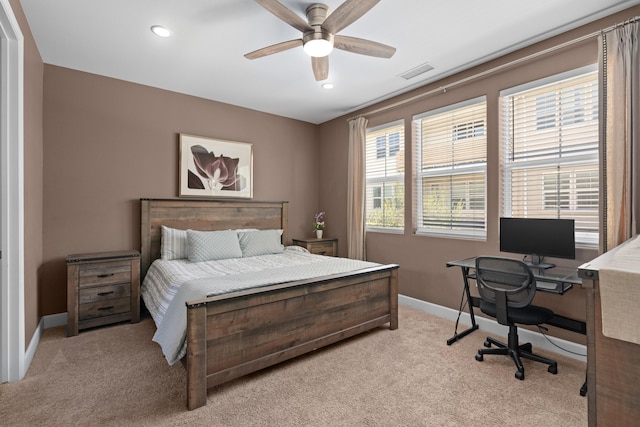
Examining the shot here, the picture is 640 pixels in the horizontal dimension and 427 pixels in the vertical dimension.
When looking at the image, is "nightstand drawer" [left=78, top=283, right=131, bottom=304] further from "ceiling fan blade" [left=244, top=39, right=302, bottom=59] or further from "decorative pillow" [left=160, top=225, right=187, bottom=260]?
"ceiling fan blade" [left=244, top=39, right=302, bottom=59]

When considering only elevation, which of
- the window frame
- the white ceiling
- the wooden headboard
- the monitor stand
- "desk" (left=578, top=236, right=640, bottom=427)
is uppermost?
the white ceiling

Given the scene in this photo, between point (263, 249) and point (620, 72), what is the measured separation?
11.7 feet

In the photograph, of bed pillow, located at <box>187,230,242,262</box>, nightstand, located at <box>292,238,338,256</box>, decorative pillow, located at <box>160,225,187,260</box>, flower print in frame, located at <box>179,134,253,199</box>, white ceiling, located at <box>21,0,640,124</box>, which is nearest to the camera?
white ceiling, located at <box>21,0,640,124</box>

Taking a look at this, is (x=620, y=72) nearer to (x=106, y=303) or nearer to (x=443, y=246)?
(x=443, y=246)

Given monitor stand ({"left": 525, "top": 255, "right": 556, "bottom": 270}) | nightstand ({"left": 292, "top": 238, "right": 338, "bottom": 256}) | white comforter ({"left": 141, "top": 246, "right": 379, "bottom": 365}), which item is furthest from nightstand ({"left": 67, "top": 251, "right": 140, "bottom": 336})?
monitor stand ({"left": 525, "top": 255, "right": 556, "bottom": 270})

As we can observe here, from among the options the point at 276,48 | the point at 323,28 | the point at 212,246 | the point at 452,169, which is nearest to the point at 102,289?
the point at 212,246

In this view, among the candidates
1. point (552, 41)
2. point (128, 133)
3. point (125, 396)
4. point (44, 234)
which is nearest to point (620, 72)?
point (552, 41)

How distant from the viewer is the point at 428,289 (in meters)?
3.63

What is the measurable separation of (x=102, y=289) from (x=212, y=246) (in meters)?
1.09

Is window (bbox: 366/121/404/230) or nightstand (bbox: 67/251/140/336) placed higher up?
window (bbox: 366/121/404/230)

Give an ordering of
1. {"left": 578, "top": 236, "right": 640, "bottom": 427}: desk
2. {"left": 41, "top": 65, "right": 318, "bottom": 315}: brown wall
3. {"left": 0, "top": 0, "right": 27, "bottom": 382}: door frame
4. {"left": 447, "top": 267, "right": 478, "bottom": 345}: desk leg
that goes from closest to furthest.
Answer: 1. {"left": 578, "top": 236, "right": 640, "bottom": 427}: desk
2. {"left": 0, "top": 0, "right": 27, "bottom": 382}: door frame
3. {"left": 447, "top": 267, "right": 478, "bottom": 345}: desk leg
4. {"left": 41, "top": 65, "right": 318, "bottom": 315}: brown wall

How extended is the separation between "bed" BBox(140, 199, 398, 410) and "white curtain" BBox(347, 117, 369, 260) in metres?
1.28

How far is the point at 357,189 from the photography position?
438 cm

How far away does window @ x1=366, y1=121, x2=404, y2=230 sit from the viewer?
4059 mm
